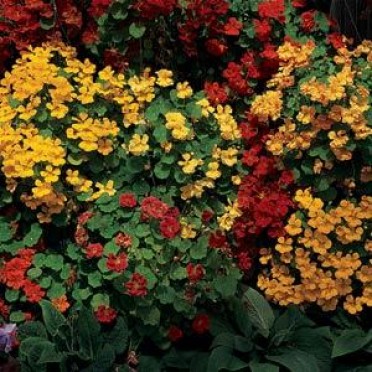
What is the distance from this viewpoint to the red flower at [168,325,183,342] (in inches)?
149

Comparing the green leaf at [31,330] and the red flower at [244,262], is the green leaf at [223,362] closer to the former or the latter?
the red flower at [244,262]

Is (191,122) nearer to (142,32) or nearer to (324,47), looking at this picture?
(142,32)

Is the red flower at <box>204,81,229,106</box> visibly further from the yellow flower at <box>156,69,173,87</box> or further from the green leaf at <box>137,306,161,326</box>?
the green leaf at <box>137,306,161,326</box>

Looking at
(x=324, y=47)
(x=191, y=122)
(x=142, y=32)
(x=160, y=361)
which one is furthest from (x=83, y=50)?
(x=160, y=361)

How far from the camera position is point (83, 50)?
466cm

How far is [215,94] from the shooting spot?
423 cm

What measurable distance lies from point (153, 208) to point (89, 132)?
18.7 inches

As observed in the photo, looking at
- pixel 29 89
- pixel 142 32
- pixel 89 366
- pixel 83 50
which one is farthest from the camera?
pixel 83 50

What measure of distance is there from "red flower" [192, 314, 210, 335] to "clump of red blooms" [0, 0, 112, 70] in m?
1.48

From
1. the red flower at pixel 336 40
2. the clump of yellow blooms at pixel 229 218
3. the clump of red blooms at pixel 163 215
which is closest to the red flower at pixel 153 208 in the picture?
the clump of red blooms at pixel 163 215

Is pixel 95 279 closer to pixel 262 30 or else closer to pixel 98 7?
pixel 98 7

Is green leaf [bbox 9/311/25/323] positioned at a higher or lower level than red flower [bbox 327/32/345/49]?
lower

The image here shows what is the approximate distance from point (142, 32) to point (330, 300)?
4.88 ft

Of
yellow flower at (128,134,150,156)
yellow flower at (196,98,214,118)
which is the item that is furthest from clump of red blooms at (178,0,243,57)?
yellow flower at (128,134,150,156)
